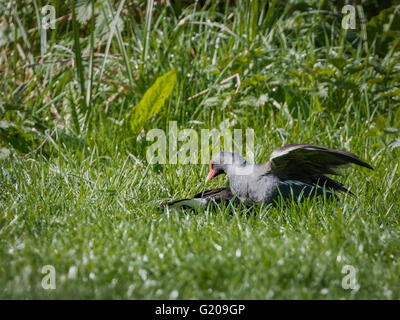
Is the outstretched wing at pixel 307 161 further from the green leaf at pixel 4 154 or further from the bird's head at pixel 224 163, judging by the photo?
the green leaf at pixel 4 154

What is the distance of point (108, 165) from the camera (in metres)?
3.49

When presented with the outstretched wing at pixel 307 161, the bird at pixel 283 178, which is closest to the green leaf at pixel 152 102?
the bird at pixel 283 178

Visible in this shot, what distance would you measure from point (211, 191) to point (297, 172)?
1.67 feet

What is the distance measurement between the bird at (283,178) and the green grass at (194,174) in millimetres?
103

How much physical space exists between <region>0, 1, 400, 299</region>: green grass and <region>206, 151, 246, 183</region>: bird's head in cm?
12

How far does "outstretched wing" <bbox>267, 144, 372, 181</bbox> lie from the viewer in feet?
8.23

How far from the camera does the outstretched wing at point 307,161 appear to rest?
2.51 metres

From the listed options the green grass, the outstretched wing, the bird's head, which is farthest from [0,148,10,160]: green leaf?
the outstretched wing

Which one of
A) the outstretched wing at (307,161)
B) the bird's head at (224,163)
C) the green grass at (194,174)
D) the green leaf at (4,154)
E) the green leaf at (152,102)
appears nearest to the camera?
the green grass at (194,174)

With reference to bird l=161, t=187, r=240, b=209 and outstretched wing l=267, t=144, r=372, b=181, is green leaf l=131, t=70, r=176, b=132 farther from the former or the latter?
outstretched wing l=267, t=144, r=372, b=181
